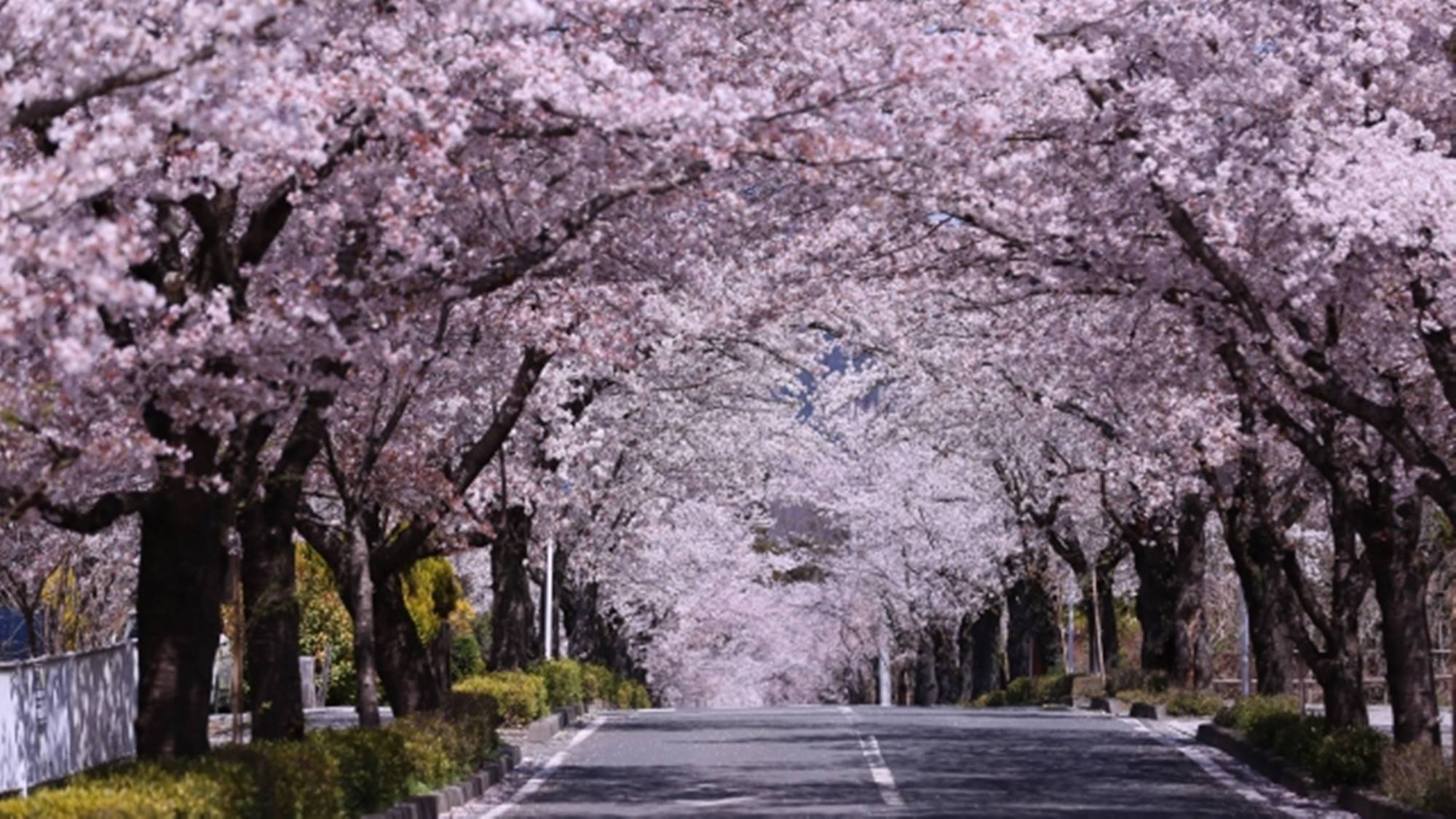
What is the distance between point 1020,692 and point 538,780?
28.6 m

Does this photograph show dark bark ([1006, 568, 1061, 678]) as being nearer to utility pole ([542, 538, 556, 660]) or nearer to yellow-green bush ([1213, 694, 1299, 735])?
utility pole ([542, 538, 556, 660])

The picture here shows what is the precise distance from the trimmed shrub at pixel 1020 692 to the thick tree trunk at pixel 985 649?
9.32m

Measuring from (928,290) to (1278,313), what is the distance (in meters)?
5.02

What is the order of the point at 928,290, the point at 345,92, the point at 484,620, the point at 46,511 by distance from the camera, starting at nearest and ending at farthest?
the point at 345,92 < the point at 46,511 < the point at 928,290 < the point at 484,620

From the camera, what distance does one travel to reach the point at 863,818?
17.3 metres

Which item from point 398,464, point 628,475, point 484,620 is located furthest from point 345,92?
point 484,620

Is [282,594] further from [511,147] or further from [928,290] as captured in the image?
[928,290]

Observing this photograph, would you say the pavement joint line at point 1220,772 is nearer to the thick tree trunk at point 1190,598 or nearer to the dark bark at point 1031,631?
the thick tree trunk at point 1190,598

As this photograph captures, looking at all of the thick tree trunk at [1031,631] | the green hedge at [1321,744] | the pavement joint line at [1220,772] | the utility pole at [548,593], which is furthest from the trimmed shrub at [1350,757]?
the thick tree trunk at [1031,631]

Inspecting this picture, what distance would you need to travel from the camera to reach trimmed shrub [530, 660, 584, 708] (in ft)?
113

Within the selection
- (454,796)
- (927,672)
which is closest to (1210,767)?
(454,796)

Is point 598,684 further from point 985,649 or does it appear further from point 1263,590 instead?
point 985,649

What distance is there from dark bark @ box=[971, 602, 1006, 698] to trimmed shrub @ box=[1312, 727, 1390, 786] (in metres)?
40.0

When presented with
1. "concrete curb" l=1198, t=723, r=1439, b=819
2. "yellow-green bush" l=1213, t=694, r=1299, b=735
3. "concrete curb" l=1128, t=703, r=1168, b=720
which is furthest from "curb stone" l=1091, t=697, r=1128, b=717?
"concrete curb" l=1198, t=723, r=1439, b=819
